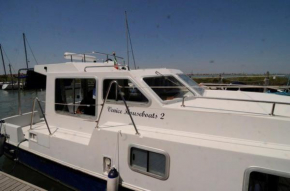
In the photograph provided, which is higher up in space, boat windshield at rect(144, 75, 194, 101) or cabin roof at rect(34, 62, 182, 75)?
cabin roof at rect(34, 62, 182, 75)

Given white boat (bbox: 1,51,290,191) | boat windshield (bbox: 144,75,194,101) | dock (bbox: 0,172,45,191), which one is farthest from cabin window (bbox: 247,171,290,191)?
dock (bbox: 0,172,45,191)

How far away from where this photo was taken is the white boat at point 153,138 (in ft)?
6.83

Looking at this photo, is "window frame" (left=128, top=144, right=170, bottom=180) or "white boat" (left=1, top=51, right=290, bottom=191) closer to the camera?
"white boat" (left=1, top=51, right=290, bottom=191)

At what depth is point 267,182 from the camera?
78.4 inches

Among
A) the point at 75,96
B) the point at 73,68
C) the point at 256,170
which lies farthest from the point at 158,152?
the point at 73,68

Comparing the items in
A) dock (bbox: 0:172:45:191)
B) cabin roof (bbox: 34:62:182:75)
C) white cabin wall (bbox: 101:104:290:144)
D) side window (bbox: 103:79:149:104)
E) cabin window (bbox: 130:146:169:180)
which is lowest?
dock (bbox: 0:172:45:191)

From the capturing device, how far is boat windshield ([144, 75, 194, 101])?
3259mm

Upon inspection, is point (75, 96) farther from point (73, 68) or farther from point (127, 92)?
point (127, 92)

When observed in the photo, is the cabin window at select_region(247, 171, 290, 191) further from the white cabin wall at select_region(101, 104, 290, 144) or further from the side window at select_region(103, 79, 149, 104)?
the side window at select_region(103, 79, 149, 104)

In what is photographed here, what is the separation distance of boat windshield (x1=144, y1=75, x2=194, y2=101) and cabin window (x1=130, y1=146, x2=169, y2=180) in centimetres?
109

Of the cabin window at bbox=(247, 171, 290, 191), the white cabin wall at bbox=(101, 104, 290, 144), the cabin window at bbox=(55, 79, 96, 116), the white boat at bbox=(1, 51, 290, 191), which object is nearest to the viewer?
the cabin window at bbox=(247, 171, 290, 191)

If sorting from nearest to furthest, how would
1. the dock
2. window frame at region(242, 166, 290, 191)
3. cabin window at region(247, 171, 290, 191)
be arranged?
window frame at region(242, 166, 290, 191) → cabin window at region(247, 171, 290, 191) → the dock

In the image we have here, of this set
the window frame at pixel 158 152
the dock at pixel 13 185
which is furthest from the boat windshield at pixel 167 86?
the dock at pixel 13 185

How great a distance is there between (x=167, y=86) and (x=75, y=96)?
2.11 m
